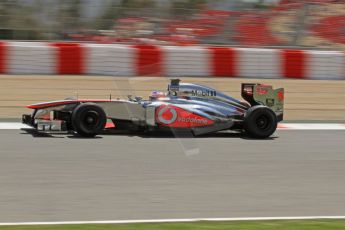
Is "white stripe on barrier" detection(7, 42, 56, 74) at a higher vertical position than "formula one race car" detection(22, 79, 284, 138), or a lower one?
higher

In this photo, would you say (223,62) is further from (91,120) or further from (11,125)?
(91,120)

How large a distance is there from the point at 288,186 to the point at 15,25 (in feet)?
35.6

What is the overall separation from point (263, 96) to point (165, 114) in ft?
4.72

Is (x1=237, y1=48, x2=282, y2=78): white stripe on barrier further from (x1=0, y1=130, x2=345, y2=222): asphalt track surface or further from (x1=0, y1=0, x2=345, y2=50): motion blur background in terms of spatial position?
(x1=0, y1=130, x2=345, y2=222): asphalt track surface

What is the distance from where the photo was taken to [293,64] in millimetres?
14492

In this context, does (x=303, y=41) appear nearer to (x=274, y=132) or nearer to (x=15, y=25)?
(x=15, y=25)

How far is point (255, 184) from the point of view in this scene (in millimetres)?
6184

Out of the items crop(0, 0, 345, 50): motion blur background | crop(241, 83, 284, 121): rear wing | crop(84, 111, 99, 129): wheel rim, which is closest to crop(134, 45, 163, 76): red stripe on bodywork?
crop(0, 0, 345, 50): motion blur background

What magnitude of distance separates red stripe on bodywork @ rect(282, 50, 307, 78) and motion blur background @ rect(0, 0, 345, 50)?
7.74ft

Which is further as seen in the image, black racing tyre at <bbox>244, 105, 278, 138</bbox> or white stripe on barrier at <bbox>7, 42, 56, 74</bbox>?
white stripe on barrier at <bbox>7, 42, 56, 74</bbox>

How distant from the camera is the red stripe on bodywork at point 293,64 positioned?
47.5 ft

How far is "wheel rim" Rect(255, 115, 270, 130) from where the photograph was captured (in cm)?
890

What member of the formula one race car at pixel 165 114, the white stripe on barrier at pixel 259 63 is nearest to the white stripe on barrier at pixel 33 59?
the white stripe on barrier at pixel 259 63

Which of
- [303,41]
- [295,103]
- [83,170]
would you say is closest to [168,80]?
[83,170]
